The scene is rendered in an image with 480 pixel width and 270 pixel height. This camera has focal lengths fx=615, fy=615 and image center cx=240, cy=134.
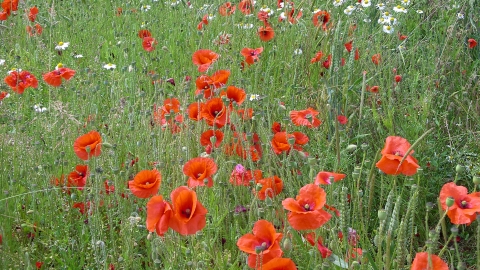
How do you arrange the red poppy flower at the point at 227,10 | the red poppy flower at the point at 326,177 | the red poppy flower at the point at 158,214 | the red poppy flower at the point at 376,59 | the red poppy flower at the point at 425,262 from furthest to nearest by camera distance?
the red poppy flower at the point at 227,10 < the red poppy flower at the point at 376,59 < the red poppy flower at the point at 326,177 < the red poppy flower at the point at 158,214 < the red poppy flower at the point at 425,262

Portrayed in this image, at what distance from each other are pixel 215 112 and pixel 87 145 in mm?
458

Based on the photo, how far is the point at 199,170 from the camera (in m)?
1.71

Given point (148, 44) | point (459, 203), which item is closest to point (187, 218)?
point (459, 203)

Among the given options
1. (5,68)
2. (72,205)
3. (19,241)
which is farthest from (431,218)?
(5,68)

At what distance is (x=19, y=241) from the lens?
2.19 m

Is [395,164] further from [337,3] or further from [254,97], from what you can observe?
[337,3]

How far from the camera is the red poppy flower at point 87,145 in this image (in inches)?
74.2

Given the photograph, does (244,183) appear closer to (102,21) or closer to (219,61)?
(219,61)

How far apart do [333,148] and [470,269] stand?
0.75m

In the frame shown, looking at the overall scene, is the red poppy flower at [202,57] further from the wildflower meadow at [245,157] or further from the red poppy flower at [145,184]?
the red poppy flower at [145,184]

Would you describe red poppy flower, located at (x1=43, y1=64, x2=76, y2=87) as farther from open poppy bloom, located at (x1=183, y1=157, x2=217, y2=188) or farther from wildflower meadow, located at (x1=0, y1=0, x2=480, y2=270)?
open poppy bloom, located at (x1=183, y1=157, x2=217, y2=188)

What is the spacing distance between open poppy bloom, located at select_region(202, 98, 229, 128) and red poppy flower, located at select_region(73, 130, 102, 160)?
0.37 m

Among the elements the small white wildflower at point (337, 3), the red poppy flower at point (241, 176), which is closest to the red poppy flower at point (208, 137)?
the red poppy flower at point (241, 176)

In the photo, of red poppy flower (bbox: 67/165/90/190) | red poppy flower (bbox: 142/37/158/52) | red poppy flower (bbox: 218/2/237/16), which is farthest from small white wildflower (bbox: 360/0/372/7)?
red poppy flower (bbox: 67/165/90/190)
